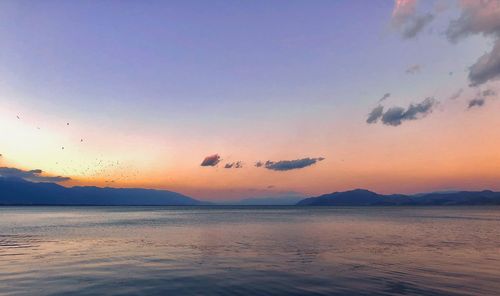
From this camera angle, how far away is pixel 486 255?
44.4 metres

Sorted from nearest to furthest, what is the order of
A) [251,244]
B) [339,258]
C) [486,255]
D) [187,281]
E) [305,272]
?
1. [187,281]
2. [305,272]
3. [339,258]
4. [486,255]
5. [251,244]

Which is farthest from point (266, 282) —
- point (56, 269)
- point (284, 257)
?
point (56, 269)

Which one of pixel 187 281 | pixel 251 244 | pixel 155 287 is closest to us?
pixel 155 287

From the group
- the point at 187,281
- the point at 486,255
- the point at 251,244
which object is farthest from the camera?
the point at 251,244

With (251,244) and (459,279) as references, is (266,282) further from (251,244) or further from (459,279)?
(251,244)

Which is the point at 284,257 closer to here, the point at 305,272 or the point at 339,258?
the point at 339,258

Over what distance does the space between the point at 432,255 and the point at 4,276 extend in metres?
44.1

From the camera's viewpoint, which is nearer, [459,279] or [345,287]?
[345,287]

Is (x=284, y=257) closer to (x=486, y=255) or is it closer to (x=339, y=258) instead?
(x=339, y=258)

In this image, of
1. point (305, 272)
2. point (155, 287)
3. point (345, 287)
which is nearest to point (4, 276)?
point (155, 287)

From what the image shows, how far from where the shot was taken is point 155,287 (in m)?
27.3

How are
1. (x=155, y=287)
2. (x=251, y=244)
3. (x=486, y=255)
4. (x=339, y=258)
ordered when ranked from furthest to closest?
(x=251, y=244)
(x=486, y=255)
(x=339, y=258)
(x=155, y=287)

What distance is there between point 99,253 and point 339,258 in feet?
94.6

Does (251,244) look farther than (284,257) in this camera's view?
Yes
